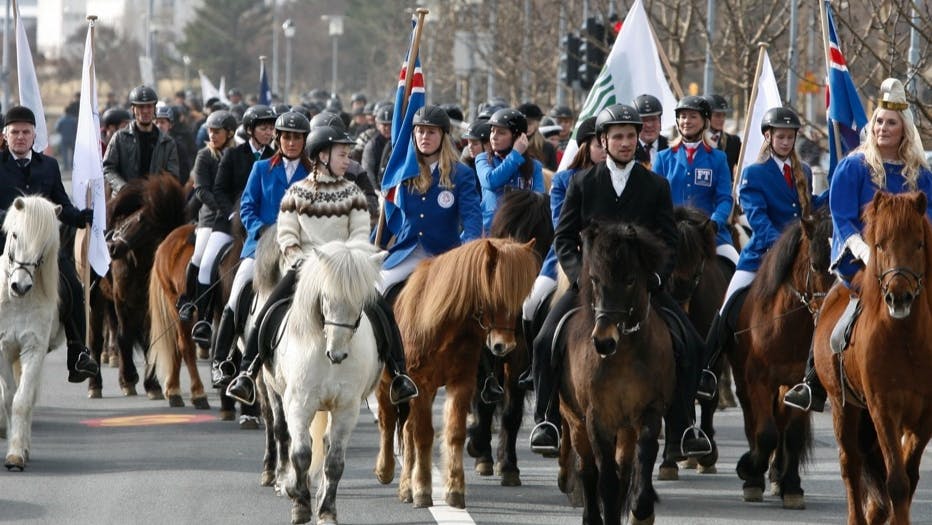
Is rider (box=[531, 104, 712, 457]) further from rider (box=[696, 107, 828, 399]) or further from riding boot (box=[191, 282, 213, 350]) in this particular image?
riding boot (box=[191, 282, 213, 350])

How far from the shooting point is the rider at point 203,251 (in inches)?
663

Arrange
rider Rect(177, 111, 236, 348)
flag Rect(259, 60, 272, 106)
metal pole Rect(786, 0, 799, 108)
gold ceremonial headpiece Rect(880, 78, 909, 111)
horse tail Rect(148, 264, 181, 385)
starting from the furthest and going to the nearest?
1. flag Rect(259, 60, 272, 106)
2. metal pole Rect(786, 0, 799, 108)
3. horse tail Rect(148, 264, 181, 385)
4. rider Rect(177, 111, 236, 348)
5. gold ceremonial headpiece Rect(880, 78, 909, 111)

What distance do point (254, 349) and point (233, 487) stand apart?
1.20 m

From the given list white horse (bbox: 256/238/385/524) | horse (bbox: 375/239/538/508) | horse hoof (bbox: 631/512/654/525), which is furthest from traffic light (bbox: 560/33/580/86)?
horse hoof (bbox: 631/512/654/525)

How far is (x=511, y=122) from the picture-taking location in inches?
600

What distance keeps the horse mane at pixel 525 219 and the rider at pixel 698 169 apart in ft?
5.57

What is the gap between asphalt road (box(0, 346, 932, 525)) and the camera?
467 inches

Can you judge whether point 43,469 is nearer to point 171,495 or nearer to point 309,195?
point 171,495

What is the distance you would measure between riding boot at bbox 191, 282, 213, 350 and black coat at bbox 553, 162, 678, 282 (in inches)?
225

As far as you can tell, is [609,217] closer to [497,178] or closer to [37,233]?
[497,178]

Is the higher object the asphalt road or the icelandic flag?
the icelandic flag

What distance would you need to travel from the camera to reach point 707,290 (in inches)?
581

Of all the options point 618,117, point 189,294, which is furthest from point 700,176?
point 189,294

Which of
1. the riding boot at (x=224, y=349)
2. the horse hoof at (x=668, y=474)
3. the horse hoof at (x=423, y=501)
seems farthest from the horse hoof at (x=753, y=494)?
the riding boot at (x=224, y=349)
